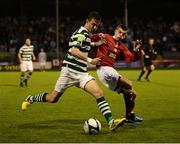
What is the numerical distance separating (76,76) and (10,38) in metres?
35.0

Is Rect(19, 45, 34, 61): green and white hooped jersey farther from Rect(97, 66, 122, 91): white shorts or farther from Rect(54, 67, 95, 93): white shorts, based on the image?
Rect(54, 67, 95, 93): white shorts

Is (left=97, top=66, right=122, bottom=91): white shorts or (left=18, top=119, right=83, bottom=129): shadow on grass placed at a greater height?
(left=97, top=66, right=122, bottom=91): white shorts

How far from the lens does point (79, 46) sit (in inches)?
373

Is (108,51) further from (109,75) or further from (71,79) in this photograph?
(71,79)

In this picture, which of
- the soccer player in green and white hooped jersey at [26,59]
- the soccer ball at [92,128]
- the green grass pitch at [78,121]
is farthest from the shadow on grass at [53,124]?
the soccer player in green and white hooped jersey at [26,59]

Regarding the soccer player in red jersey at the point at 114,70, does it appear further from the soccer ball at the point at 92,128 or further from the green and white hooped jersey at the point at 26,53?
the green and white hooped jersey at the point at 26,53

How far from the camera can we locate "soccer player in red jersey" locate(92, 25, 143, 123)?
10.7 meters

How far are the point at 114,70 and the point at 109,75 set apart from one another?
21 cm

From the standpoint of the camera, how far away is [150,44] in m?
25.3

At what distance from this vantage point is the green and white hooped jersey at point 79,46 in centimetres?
947

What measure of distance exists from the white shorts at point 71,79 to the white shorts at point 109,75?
3.46ft

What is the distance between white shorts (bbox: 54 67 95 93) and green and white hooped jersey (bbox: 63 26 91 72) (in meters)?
0.10

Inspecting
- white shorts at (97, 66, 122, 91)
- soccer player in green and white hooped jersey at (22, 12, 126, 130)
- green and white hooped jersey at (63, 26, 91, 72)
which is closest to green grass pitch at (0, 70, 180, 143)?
soccer player in green and white hooped jersey at (22, 12, 126, 130)

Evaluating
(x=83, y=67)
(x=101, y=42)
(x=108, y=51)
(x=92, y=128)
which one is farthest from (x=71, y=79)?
(x=108, y=51)
